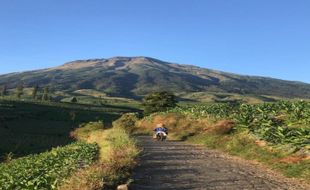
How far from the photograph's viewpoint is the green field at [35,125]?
A: 279 feet

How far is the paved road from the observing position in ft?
57.7

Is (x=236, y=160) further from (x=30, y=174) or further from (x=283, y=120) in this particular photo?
(x=30, y=174)

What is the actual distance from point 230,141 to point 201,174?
12.5 m

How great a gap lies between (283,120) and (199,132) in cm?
1270

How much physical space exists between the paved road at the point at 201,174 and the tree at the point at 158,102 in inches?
3013

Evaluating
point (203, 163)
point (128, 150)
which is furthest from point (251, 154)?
point (128, 150)

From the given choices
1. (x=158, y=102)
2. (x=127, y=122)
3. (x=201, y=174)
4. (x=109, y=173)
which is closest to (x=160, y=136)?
(x=127, y=122)

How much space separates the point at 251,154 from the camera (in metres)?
26.7

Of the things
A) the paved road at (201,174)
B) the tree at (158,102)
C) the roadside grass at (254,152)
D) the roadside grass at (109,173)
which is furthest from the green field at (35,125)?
the roadside grass at (109,173)

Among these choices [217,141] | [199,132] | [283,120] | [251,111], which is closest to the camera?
[283,120]

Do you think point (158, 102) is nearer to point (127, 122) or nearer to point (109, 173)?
point (127, 122)

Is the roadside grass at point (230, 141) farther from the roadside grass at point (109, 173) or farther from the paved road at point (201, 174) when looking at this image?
the roadside grass at point (109, 173)

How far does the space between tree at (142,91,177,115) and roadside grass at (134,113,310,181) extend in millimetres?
44858

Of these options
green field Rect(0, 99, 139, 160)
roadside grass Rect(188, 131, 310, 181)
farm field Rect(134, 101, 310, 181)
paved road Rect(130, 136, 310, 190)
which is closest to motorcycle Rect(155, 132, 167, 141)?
farm field Rect(134, 101, 310, 181)
